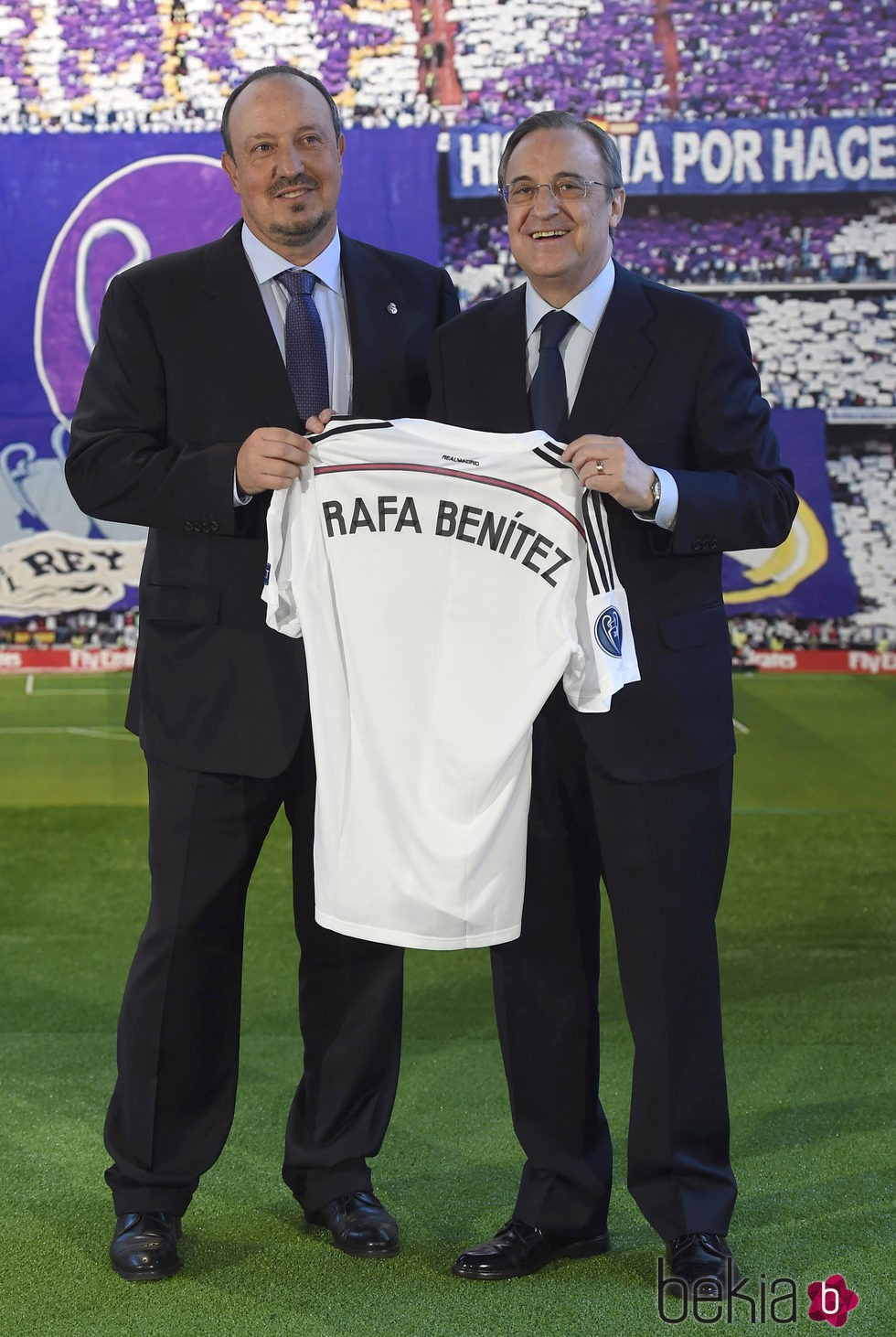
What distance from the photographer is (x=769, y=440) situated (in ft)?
7.34

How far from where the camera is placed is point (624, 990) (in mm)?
2260

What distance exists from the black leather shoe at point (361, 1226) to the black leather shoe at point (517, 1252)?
0.12 m

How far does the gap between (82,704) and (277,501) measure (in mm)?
2804

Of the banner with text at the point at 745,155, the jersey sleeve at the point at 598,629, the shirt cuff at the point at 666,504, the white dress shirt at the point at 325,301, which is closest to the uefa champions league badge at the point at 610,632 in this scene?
the jersey sleeve at the point at 598,629

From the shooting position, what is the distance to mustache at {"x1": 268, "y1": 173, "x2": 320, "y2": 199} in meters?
2.30

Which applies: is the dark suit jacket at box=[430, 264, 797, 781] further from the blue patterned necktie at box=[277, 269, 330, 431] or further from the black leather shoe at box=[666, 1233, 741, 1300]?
the black leather shoe at box=[666, 1233, 741, 1300]

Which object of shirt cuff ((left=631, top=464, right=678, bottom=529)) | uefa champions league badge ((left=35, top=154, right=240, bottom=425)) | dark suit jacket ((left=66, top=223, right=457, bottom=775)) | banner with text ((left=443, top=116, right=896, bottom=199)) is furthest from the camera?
uefa champions league badge ((left=35, top=154, right=240, bottom=425))

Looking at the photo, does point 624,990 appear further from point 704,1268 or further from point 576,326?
point 576,326

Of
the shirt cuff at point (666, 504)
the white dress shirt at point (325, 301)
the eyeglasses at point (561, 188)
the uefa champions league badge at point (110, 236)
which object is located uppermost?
the uefa champions league badge at point (110, 236)

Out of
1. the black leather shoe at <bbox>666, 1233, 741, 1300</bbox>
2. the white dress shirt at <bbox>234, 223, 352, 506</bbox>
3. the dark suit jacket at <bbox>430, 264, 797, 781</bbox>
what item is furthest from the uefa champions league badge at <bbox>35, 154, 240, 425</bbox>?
the black leather shoe at <bbox>666, 1233, 741, 1300</bbox>

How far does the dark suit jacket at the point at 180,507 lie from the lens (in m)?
2.29

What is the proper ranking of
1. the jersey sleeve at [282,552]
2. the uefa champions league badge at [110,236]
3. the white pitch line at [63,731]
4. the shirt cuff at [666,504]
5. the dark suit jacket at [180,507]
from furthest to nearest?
the white pitch line at [63,731] → the uefa champions league badge at [110,236] → the dark suit jacket at [180,507] → the jersey sleeve at [282,552] → the shirt cuff at [666,504]

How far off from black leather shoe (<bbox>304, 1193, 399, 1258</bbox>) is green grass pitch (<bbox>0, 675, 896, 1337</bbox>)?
27 millimetres

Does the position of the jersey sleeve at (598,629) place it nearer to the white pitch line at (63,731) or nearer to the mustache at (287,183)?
the mustache at (287,183)
